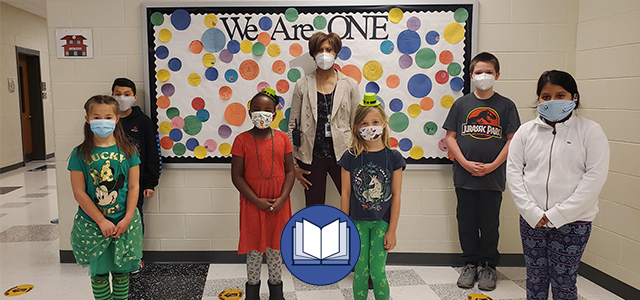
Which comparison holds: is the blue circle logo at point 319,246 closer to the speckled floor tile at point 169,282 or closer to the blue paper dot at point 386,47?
the speckled floor tile at point 169,282

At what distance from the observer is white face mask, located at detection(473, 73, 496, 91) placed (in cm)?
266

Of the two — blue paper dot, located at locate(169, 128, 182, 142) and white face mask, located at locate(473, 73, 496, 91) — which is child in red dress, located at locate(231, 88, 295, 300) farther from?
white face mask, located at locate(473, 73, 496, 91)

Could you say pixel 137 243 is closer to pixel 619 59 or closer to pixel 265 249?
pixel 265 249

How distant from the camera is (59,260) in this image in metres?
3.25

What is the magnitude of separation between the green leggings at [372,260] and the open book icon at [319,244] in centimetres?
66

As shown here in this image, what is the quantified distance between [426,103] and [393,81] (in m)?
0.28

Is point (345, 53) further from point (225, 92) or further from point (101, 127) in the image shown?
point (101, 127)

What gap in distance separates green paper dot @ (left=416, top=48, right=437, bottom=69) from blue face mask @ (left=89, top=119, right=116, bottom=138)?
6.62ft

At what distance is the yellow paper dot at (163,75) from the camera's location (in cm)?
310

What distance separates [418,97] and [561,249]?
1.44m

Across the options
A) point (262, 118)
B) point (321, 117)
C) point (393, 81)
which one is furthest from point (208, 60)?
point (393, 81)

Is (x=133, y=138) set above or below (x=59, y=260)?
above

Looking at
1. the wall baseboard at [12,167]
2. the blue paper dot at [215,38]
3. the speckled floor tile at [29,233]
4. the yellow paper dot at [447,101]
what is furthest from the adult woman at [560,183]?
the wall baseboard at [12,167]

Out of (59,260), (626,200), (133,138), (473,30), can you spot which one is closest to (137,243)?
(133,138)
